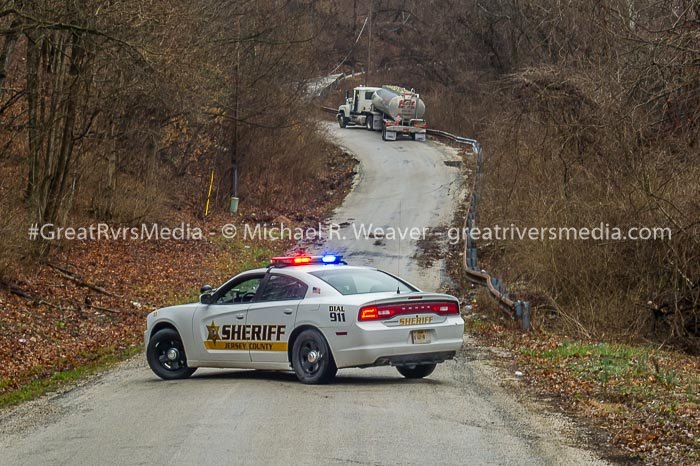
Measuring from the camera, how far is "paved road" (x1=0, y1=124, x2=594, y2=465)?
26.7 feet

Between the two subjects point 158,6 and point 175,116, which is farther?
point 175,116

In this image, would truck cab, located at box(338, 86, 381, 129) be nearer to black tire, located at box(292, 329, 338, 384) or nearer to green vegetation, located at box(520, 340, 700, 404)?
green vegetation, located at box(520, 340, 700, 404)

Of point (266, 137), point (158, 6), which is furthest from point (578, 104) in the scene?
point (266, 137)

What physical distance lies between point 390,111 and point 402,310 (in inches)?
1745

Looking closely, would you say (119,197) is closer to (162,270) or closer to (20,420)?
(162,270)

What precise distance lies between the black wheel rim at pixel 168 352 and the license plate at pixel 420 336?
353 centimetres

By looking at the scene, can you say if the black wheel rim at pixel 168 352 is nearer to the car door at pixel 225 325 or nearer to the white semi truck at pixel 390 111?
the car door at pixel 225 325

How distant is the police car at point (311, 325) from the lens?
37.6 feet

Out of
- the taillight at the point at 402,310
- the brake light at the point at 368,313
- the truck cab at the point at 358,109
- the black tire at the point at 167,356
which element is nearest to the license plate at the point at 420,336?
the taillight at the point at 402,310

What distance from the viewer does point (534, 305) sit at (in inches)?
824

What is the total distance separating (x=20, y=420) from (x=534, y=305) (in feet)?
42.1

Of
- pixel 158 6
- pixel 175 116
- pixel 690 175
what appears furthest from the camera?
pixel 175 116

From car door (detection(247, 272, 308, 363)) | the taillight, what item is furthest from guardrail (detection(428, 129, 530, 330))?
car door (detection(247, 272, 308, 363))

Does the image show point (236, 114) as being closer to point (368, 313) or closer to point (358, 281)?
point (358, 281)
